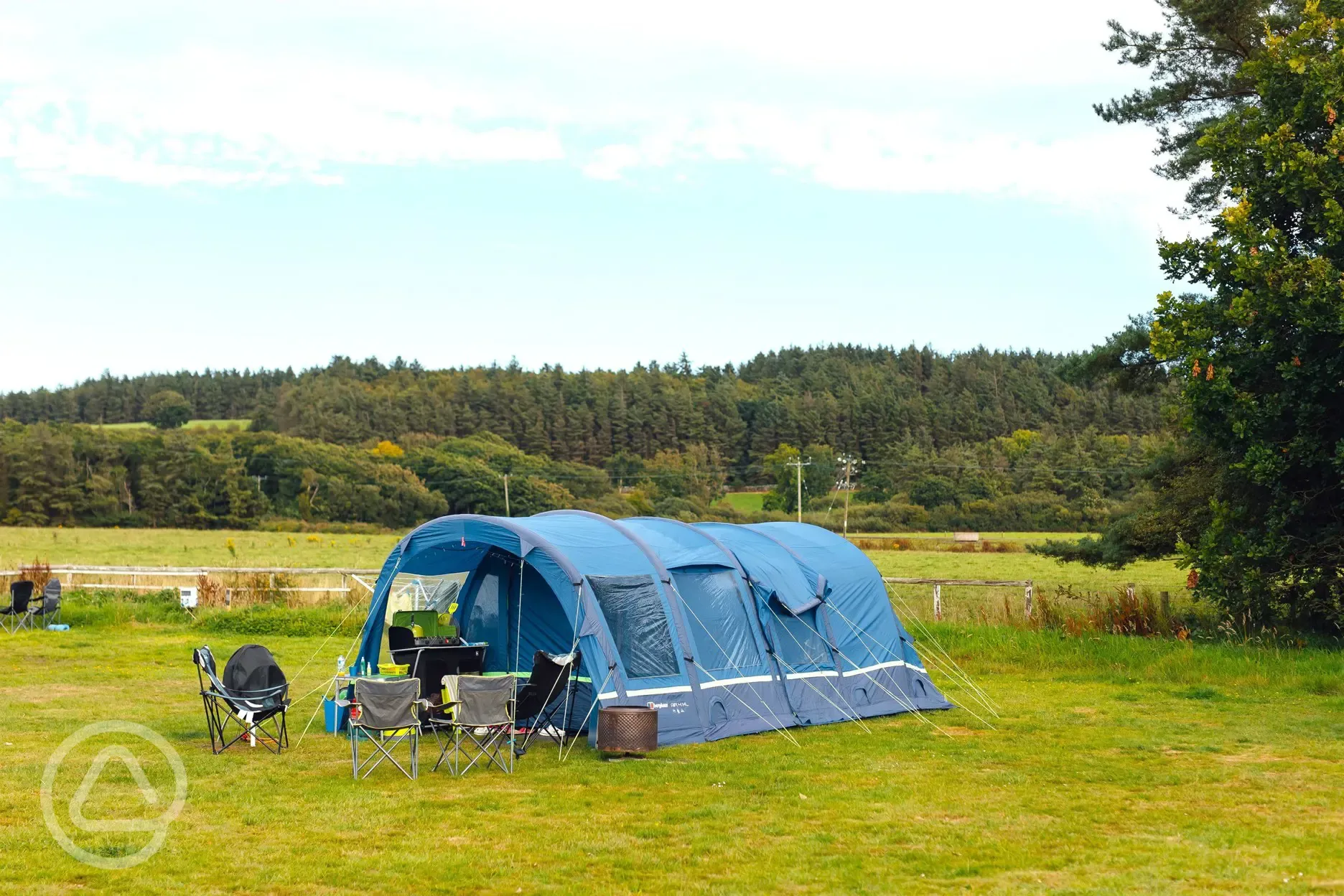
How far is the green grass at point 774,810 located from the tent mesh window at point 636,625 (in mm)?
844

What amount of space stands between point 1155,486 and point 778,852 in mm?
13942

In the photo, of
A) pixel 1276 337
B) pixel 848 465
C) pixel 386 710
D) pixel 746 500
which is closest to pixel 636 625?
pixel 386 710

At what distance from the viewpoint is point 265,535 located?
5712 centimetres

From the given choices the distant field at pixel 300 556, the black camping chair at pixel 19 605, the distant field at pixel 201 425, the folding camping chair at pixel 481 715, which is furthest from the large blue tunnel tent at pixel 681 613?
the distant field at pixel 201 425

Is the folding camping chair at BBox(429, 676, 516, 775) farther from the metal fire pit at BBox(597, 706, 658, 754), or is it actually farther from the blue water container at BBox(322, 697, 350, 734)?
the blue water container at BBox(322, 697, 350, 734)

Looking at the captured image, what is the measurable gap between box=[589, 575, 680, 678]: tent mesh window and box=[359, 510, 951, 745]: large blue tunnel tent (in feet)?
0.05

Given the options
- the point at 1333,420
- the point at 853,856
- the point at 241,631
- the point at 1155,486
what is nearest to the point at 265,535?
the point at 241,631

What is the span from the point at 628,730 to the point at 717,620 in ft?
6.61

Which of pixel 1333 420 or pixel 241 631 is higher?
pixel 1333 420

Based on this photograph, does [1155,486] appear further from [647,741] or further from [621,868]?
[621,868]

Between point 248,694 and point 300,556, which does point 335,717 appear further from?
point 300,556

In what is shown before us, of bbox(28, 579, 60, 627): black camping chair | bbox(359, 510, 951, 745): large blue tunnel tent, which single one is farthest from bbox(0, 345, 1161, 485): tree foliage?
bbox(359, 510, 951, 745): large blue tunnel tent

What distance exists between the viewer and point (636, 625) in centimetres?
1082

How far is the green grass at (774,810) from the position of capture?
6414 mm
